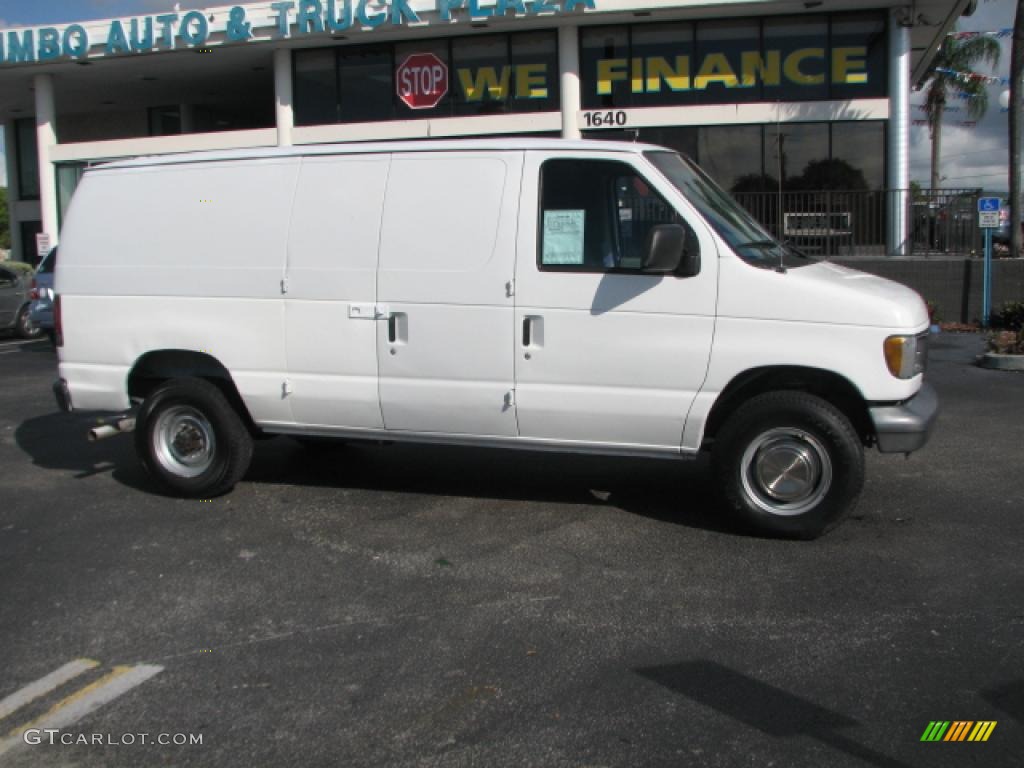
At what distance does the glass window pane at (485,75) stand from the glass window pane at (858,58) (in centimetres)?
665

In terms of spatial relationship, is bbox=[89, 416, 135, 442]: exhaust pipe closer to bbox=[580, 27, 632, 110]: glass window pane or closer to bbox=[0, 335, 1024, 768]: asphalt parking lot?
bbox=[0, 335, 1024, 768]: asphalt parking lot

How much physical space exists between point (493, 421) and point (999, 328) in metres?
13.5

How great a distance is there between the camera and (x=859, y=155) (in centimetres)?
2011

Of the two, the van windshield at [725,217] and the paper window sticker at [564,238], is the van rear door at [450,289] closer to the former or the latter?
the paper window sticker at [564,238]

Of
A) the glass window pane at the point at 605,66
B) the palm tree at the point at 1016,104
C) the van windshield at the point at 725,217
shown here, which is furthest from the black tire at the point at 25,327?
the palm tree at the point at 1016,104

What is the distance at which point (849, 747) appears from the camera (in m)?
3.38

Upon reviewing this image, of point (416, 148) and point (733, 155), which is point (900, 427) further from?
point (733, 155)

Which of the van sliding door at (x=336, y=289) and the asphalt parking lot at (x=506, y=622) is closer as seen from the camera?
the asphalt parking lot at (x=506, y=622)

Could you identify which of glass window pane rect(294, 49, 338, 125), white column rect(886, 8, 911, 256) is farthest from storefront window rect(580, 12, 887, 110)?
glass window pane rect(294, 49, 338, 125)

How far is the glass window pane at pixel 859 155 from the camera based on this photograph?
20000 mm

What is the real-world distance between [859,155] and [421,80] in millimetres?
9338

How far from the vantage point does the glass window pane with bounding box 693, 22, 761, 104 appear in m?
20.0

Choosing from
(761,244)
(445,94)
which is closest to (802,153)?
(445,94)

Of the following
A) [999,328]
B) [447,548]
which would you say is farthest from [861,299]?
[999,328]
